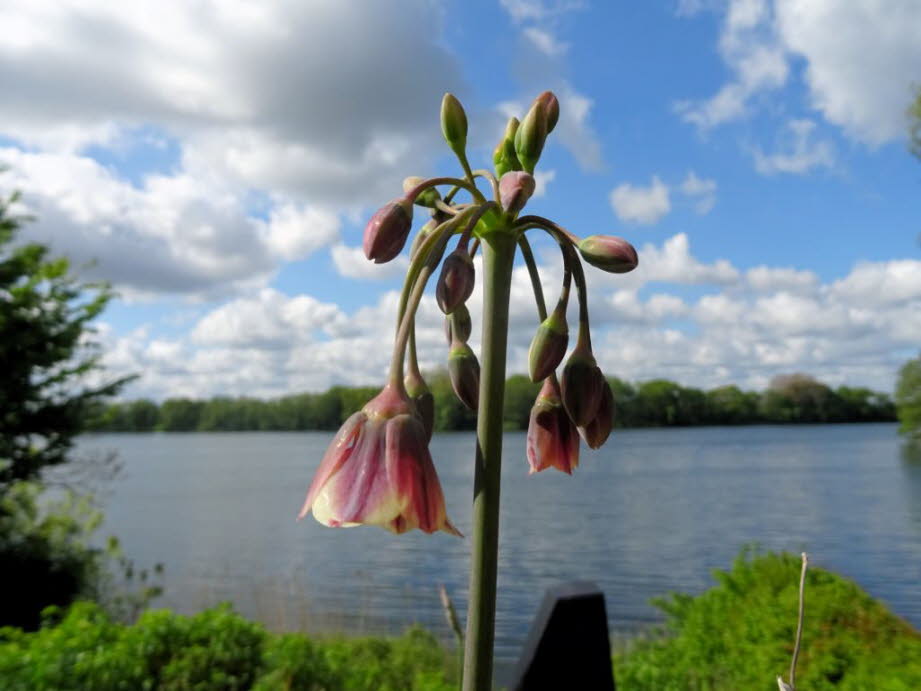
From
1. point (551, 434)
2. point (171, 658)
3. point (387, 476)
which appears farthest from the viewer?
point (171, 658)

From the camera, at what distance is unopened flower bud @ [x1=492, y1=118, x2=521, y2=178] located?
1.02 metres

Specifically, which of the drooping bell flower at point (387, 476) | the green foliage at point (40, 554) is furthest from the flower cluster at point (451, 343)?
the green foliage at point (40, 554)

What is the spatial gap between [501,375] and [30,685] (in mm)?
4342

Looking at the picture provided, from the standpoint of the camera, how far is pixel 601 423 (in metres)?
1.02

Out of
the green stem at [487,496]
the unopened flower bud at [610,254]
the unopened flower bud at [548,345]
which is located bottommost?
the green stem at [487,496]

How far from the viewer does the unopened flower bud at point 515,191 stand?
0.79 meters

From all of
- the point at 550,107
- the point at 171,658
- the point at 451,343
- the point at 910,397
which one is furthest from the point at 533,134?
the point at 910,397

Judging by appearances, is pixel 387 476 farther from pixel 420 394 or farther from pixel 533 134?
pixel 533 134

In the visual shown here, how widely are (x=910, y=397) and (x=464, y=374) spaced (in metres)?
46.6

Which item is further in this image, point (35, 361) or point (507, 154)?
point (35, 361)

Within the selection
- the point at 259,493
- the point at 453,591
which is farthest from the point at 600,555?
the point at 259,493

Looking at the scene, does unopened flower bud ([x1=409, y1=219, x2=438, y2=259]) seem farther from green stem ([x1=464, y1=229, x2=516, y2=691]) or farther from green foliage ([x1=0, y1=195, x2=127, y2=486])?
green foliage ([x1=0, y1=195, x2=127, y2=486])

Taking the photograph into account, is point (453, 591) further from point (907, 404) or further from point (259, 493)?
point (907, 404)

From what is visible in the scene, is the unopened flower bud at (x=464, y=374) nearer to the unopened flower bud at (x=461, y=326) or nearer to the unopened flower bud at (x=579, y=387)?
the unopened flower bud at (x=461, y=326)
